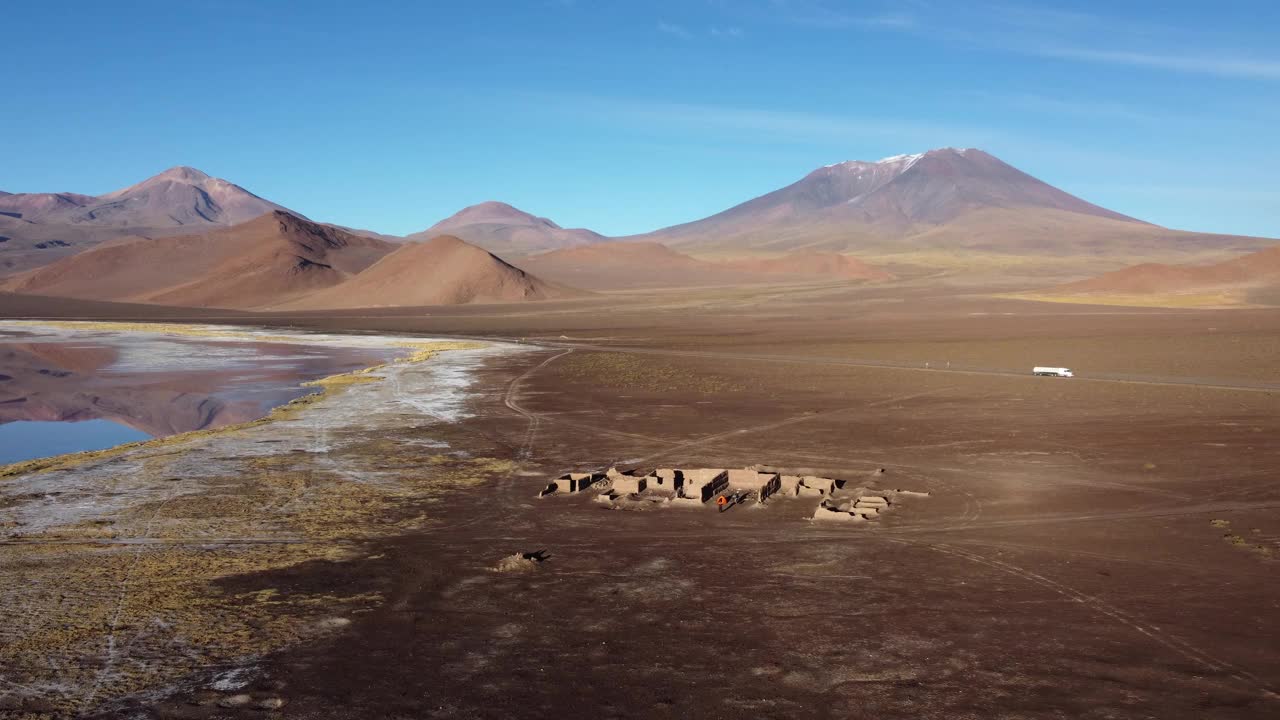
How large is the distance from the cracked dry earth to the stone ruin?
236 centimetres

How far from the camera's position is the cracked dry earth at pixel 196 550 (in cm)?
921

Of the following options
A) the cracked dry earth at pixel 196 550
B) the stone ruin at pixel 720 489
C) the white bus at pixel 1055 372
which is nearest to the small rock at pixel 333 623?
the cracked dry earth at pixel 196 550

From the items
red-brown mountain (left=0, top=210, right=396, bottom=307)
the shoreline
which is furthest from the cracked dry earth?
red-brown mountain (left=0, top=210, right=396, bottom=307)

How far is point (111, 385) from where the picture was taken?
37625mm

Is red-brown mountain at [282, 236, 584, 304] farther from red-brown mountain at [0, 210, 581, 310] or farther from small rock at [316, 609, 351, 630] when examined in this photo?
small rock at [316, 609, 351, 630]

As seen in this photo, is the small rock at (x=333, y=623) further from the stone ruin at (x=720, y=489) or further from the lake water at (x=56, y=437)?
the lake water at (x=56, y=437)

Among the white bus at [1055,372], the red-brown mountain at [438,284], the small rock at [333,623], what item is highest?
the red-brown mountain at [438,284]

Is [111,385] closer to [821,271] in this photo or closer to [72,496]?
[72,496]

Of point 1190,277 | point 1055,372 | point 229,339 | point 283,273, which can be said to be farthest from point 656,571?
point 283,273

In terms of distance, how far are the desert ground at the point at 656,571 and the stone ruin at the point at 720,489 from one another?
443 mm

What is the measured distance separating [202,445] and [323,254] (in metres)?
167

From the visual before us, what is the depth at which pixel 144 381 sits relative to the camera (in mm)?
38844

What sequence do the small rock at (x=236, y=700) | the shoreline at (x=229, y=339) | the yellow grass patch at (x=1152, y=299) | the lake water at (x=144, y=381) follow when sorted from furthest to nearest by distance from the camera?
the yellow grass patch at (x=1152, y=299), the lake water at (x=144, y=381), the shoreline at (x=229, y=339), the small rock at (x=236, y=700)

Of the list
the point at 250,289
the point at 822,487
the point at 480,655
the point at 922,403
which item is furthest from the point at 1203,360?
the point at 250,289
